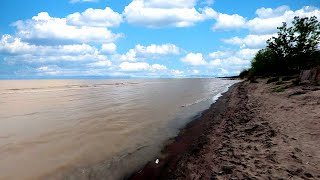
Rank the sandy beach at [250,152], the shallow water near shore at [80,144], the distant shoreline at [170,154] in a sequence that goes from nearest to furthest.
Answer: the sandy beach at [250,152], the distant shoreline at [170,154], the shallow water near shore at [80,144]

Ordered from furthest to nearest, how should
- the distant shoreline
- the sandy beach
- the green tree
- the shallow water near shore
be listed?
the green tree < the shallow water near shore < the distant shoreline < the sandy beach

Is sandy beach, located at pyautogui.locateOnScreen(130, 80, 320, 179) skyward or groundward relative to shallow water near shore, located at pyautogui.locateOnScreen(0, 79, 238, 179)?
skyward

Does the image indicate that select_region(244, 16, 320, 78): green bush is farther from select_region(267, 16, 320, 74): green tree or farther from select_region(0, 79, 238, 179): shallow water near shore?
select_region(0, 79, 238, 179): shallow water near shore

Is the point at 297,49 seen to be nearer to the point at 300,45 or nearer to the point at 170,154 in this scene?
the point at 300,45

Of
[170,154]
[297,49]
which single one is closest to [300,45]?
[297,49]

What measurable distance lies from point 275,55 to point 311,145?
244 ft

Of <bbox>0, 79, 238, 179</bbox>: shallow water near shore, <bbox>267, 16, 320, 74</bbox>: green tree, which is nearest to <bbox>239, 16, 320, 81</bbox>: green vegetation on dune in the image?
<bbox>267, 16, 320, 74</bbox>: green tree

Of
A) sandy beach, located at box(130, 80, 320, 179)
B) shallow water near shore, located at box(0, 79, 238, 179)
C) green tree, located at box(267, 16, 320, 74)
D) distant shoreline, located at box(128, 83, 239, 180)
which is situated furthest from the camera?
green tree, located at box(267, 16, 320, 74)

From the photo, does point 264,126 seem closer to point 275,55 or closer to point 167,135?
point 167,135

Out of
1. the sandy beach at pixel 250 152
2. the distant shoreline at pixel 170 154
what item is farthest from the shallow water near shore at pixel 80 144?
the sandy beach at pixel 250 152

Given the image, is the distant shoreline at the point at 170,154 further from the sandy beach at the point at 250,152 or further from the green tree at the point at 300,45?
the green tree at the point at 300,45

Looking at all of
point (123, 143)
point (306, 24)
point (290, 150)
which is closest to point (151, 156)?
point (123, 143)

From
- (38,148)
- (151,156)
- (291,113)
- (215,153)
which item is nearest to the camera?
(215,153)

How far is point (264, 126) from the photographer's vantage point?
12.8 meters
